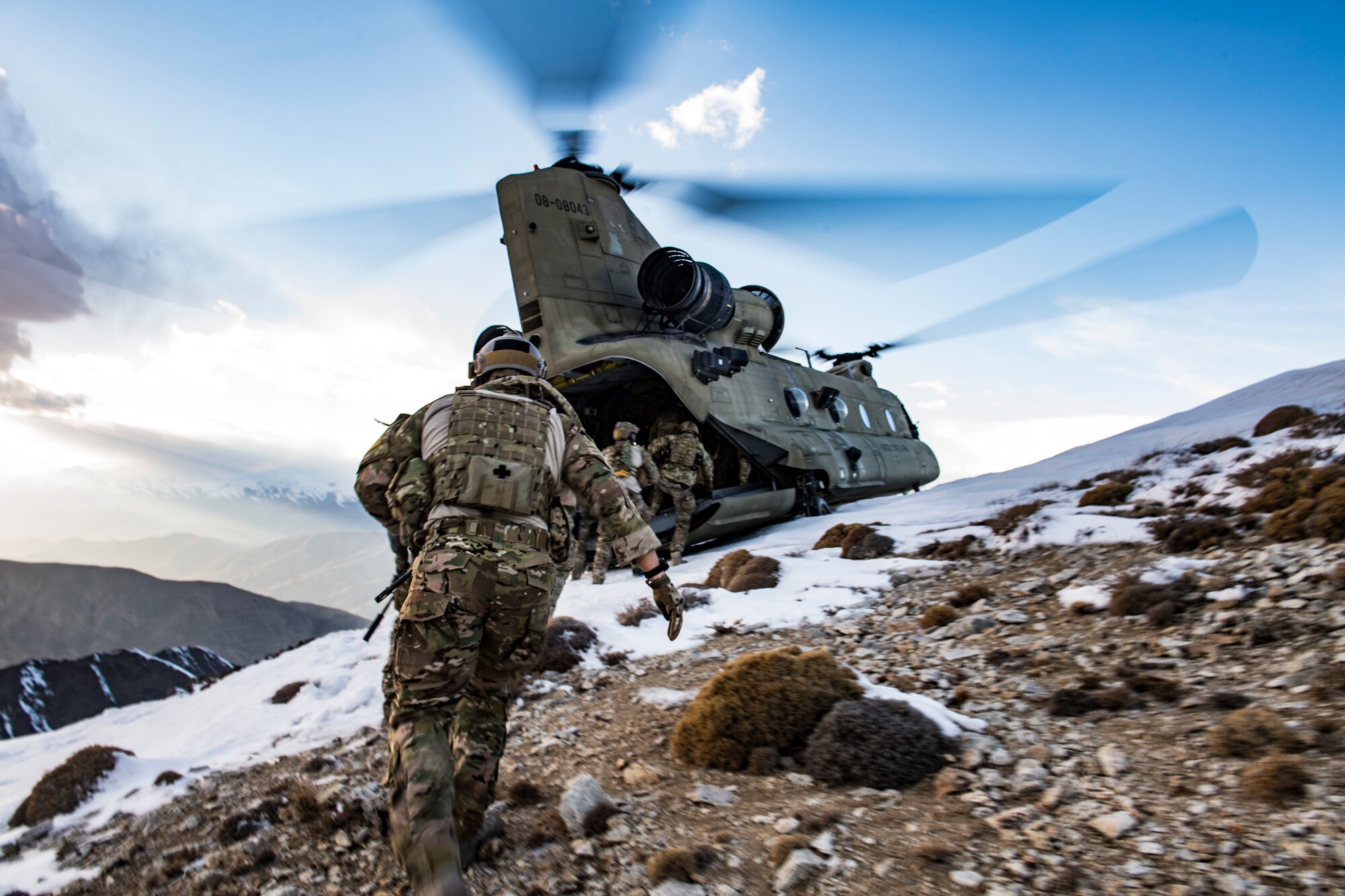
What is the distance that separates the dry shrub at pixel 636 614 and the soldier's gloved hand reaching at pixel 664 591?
12.2ft

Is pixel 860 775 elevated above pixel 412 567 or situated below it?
below

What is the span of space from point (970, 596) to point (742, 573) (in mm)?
2756

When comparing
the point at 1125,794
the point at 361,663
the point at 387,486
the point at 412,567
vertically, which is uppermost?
the point at 387,486

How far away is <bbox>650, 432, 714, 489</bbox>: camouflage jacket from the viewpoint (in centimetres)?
1031

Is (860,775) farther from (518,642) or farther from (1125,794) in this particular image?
(518,642)

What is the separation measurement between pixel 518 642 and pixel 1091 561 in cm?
535

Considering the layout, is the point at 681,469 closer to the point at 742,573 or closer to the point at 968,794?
the point at 742,573

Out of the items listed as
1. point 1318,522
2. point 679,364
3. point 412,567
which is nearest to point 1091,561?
point 1318,522

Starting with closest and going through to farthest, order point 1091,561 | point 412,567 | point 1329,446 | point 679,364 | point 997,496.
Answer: point 412,567
point 1091,561
point 1329,446
point 997,496
point 679,364

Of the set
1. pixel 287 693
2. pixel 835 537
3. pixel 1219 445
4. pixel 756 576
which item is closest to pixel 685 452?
pixel 835 537

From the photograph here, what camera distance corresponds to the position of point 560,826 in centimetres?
294

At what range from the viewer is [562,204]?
36.6 ft

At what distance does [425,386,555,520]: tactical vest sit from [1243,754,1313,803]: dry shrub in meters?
2.81

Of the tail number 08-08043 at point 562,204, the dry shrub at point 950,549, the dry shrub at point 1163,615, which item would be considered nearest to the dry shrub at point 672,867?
the dry shrub at point 1163,615
